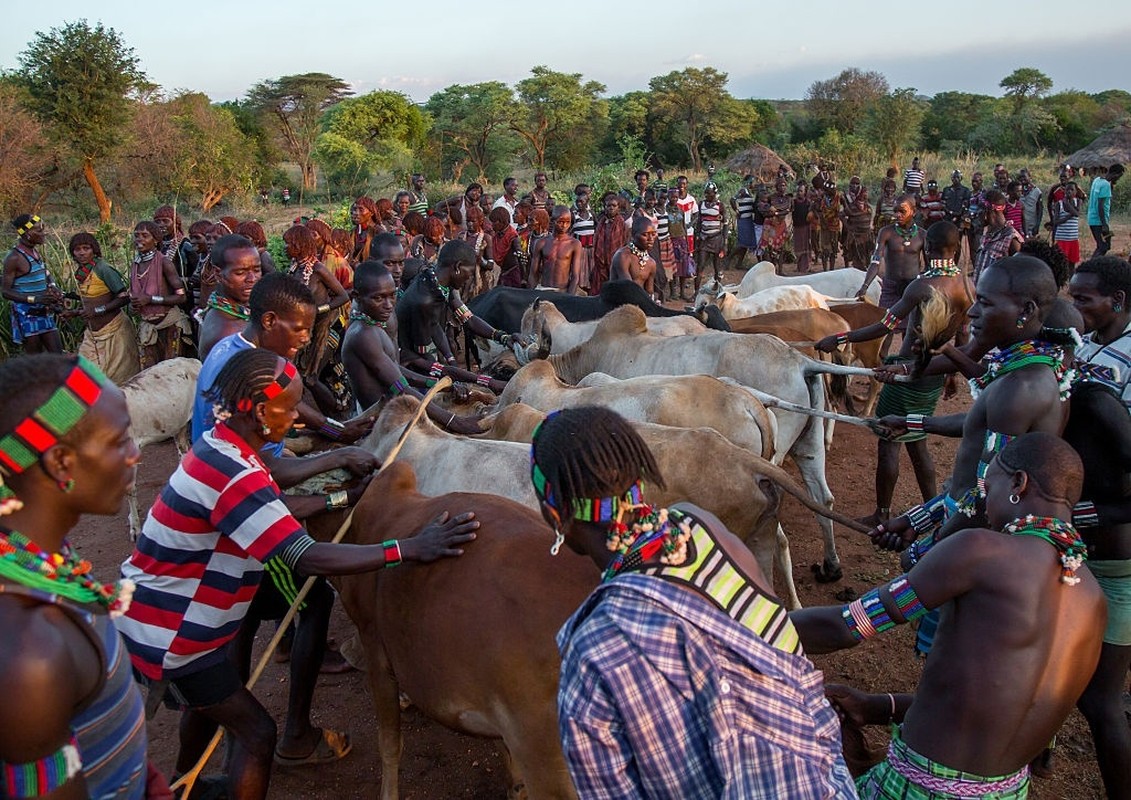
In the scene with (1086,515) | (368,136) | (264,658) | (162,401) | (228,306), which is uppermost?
(368,136)

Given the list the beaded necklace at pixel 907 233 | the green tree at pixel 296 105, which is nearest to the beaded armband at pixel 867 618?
the beaded necklace at pixel 907 233

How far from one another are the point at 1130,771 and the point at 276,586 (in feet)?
11.8

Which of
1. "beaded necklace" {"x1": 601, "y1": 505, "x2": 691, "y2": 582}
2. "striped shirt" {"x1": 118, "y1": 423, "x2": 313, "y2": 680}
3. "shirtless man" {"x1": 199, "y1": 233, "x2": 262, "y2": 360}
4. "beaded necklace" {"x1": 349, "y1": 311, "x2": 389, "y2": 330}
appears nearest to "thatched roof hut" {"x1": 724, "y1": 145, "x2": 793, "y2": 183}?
"beaded necklace" {"x1": 349, "y1": 311, "x2": 389, "y2": 330}

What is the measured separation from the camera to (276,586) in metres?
3.95

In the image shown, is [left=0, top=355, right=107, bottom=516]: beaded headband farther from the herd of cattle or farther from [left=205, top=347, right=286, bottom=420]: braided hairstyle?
the herd of cattle

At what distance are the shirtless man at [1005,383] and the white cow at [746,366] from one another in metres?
Answer: 2.16

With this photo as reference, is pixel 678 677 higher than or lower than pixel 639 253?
higher

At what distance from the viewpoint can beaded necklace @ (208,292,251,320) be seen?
4945mm

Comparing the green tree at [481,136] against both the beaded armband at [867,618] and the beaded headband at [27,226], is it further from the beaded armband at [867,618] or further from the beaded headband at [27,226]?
the beaded armband at [867,618]

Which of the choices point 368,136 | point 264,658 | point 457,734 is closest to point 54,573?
point 264,658

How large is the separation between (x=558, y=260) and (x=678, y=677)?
10.9 metres

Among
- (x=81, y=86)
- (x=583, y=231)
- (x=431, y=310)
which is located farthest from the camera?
(x=81, y=86)

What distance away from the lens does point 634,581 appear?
6.37 ft

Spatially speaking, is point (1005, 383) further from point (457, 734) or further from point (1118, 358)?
point (457, 734)
